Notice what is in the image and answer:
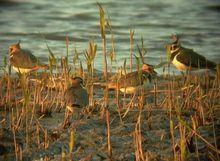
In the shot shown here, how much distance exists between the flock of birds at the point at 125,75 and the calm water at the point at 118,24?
130cm

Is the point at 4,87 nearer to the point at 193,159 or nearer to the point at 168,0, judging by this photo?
the point at 193,159

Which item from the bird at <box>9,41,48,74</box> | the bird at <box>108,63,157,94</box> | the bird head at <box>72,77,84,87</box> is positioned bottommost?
the bird at <box>108,63,157,94</box>

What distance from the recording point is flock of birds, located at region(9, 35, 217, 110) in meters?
7.40

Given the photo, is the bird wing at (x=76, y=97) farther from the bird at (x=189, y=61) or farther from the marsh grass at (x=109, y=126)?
the bird at (x=189, y=61)

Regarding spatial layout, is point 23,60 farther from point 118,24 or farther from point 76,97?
point 118,24

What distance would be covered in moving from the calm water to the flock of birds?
1303 mm

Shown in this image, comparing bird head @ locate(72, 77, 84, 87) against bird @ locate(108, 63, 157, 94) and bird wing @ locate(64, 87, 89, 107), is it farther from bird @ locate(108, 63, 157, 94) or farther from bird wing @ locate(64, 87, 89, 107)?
bird @ locate(108, 63, 157, 94)

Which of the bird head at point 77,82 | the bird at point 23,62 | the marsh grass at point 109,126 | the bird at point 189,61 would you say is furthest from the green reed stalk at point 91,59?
the bird at point 189,61

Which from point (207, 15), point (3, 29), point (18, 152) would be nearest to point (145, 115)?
point (18, 152)

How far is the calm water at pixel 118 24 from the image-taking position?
42.3ft

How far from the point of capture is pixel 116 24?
15.6 metres

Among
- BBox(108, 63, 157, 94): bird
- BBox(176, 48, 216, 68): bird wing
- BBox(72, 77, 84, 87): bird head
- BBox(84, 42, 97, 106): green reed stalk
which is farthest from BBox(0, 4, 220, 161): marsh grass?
BBox(176, 48, 216, 68): bird wing

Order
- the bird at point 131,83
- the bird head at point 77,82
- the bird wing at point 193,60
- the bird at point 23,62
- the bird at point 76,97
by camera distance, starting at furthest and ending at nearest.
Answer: the bird wing at point 193,60 < the bird at point 23,62 < the bird at point 131,83 < the bird head at point 77,82 < the bird at point 76,97

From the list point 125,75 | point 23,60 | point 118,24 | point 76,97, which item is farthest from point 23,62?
point 118,24
